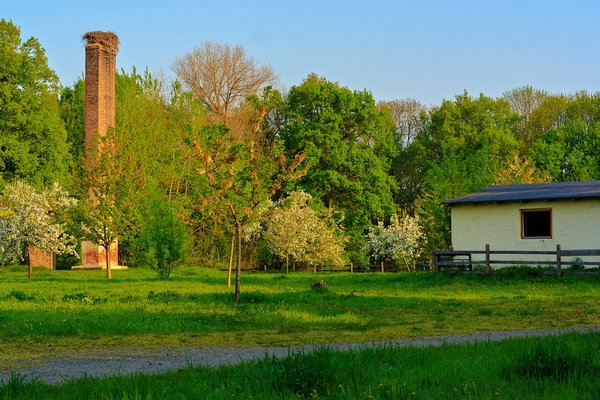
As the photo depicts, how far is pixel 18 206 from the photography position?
1570 inches

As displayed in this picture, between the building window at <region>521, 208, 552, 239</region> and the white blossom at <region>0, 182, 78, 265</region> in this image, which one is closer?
the building window at <region>521, 208, 552, 239</region>

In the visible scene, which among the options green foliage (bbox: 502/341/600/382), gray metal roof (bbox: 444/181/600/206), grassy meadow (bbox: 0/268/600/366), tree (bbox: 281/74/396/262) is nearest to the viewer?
green foliage (bbox: 502/341/600/382)

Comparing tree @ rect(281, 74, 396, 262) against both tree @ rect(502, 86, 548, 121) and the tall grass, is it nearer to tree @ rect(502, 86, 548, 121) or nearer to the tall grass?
tree @ rect(502, 86, 548, 121)

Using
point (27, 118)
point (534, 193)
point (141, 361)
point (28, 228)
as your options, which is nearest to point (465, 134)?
point (534, 193)

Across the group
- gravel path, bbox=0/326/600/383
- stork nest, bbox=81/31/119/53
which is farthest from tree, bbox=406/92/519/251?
gravel path, bbox=0/326/600/383

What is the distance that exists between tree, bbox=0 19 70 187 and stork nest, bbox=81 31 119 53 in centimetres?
309

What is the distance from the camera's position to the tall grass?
683cm

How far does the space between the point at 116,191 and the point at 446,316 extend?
22.0 m

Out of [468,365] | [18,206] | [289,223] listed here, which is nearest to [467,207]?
[289,223]

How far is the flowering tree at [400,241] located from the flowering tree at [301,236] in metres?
3.78

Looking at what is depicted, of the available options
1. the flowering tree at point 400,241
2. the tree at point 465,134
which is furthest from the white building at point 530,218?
the tree at point 465,134

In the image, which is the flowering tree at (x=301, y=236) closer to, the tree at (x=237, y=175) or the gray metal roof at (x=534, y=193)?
the gray metal roof at (x=534, y=193)

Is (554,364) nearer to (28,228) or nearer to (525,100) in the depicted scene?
(28,228)

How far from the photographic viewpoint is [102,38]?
49.7 m
